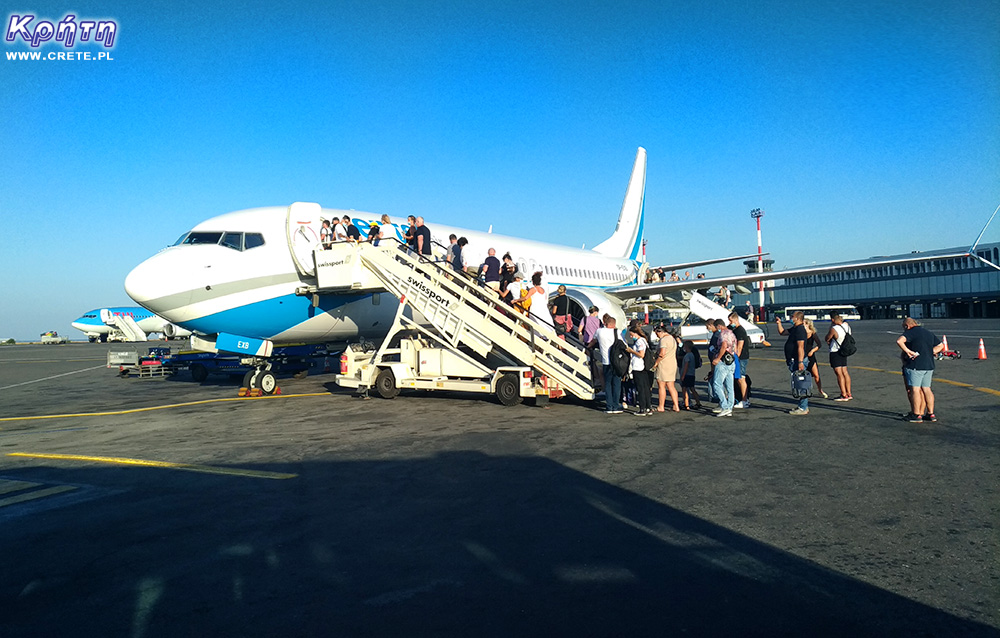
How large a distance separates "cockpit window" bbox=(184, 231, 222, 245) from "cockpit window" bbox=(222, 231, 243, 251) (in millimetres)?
142

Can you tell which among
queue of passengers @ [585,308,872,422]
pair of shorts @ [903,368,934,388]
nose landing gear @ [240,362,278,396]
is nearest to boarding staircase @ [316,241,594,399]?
queue of passengers @ [585,308,872,422]

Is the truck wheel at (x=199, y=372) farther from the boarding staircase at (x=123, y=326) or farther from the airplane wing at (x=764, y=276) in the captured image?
the boarding staircase at (x=123, y=326)

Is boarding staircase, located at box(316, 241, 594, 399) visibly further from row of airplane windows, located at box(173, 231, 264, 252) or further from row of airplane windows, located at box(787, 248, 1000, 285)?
row of airplane windows, located at box(787, 248, 1000, 285)

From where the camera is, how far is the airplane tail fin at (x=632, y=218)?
33312 mm

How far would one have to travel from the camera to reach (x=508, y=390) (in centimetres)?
1316

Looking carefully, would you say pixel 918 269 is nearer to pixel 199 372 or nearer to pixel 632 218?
pixel 632 218

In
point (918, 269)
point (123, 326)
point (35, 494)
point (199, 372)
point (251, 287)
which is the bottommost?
point (35, 494)

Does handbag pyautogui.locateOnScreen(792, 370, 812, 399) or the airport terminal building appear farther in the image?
the airport terminal building

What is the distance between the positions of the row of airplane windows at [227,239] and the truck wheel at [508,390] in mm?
6312

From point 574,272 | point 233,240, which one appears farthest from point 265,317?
point 574,272

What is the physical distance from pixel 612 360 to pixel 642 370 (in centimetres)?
70

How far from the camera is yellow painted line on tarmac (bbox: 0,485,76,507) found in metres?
6.83

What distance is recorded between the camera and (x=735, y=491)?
6.53 m

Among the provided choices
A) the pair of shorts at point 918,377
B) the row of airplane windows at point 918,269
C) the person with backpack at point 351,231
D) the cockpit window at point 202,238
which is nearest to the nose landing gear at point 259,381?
the cockpit window at point 202,238
